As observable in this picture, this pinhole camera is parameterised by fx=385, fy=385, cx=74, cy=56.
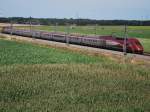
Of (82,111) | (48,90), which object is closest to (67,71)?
(48,90)

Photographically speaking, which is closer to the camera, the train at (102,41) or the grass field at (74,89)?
the grass field at (74,89)

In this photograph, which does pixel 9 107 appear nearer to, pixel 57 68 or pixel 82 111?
pixel 82 111

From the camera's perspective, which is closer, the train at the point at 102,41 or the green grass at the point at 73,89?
the green grass at the point at 73,89

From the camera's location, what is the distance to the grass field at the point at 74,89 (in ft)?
48.4

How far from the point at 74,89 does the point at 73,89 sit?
56 mm

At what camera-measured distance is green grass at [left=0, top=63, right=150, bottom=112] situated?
14758 millimetres

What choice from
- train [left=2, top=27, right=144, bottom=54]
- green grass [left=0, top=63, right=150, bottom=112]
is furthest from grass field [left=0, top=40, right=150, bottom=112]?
train [left=2, top=27, right=144, bottom=54]

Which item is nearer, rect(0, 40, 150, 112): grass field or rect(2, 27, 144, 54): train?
rect(0, 40, 150, 112): grass field

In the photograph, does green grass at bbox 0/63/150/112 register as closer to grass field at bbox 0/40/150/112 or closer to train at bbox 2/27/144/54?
grass field at bbox 0/40/150/112

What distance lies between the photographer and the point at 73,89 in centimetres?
1784

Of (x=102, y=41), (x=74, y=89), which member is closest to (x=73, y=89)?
(x=74, y=89)

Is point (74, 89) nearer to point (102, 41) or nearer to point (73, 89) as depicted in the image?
point (73, 89)

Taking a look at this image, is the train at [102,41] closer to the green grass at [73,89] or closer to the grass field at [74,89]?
the grass field at [74,89]

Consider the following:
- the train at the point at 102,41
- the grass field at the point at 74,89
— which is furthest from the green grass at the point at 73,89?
the train at the point at 102,41
